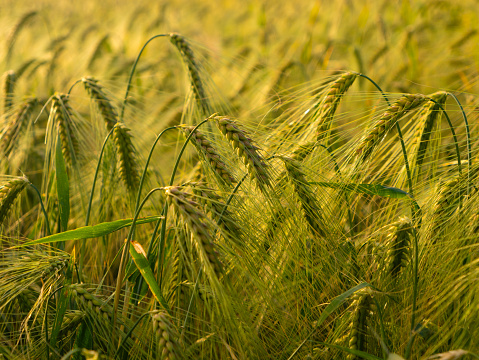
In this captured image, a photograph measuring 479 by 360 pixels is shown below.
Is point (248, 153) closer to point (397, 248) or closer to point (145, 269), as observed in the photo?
point (145, 269)

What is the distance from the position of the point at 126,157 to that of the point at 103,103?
1.03 feet

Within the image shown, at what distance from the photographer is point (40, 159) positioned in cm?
221

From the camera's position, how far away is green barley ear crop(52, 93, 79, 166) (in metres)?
1.53

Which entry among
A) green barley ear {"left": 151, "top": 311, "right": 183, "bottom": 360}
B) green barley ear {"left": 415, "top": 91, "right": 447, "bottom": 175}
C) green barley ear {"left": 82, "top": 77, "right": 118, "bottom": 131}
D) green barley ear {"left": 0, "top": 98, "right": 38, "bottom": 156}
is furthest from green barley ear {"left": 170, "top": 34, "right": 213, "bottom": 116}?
green barley ear {"left": 151, "top": 311, "right": 183, "bottom": 360}

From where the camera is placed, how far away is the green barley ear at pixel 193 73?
1.68 metres

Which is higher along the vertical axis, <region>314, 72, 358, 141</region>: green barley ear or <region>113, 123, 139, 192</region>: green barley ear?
<region>314, 72, 358, 141</region>: green barley ear

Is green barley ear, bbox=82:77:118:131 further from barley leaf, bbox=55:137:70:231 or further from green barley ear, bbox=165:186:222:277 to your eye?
green barley ear, bbox=165:186:222:277

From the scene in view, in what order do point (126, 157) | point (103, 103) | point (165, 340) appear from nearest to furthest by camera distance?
point (165, 340), point (126, 157), point (103, 103)

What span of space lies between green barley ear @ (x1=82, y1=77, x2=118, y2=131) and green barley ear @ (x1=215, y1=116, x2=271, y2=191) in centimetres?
72

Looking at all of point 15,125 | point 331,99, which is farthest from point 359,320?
point 15,125

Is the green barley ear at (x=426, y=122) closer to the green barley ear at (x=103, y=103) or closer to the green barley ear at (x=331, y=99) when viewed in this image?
the green barley ear at (x=331, y=99)

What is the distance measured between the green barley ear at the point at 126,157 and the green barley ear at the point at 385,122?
32.2 inches

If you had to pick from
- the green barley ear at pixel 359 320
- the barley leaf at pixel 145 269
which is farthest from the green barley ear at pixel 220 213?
the green barley ear at pixel 359 320

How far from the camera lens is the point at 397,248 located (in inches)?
46.2
